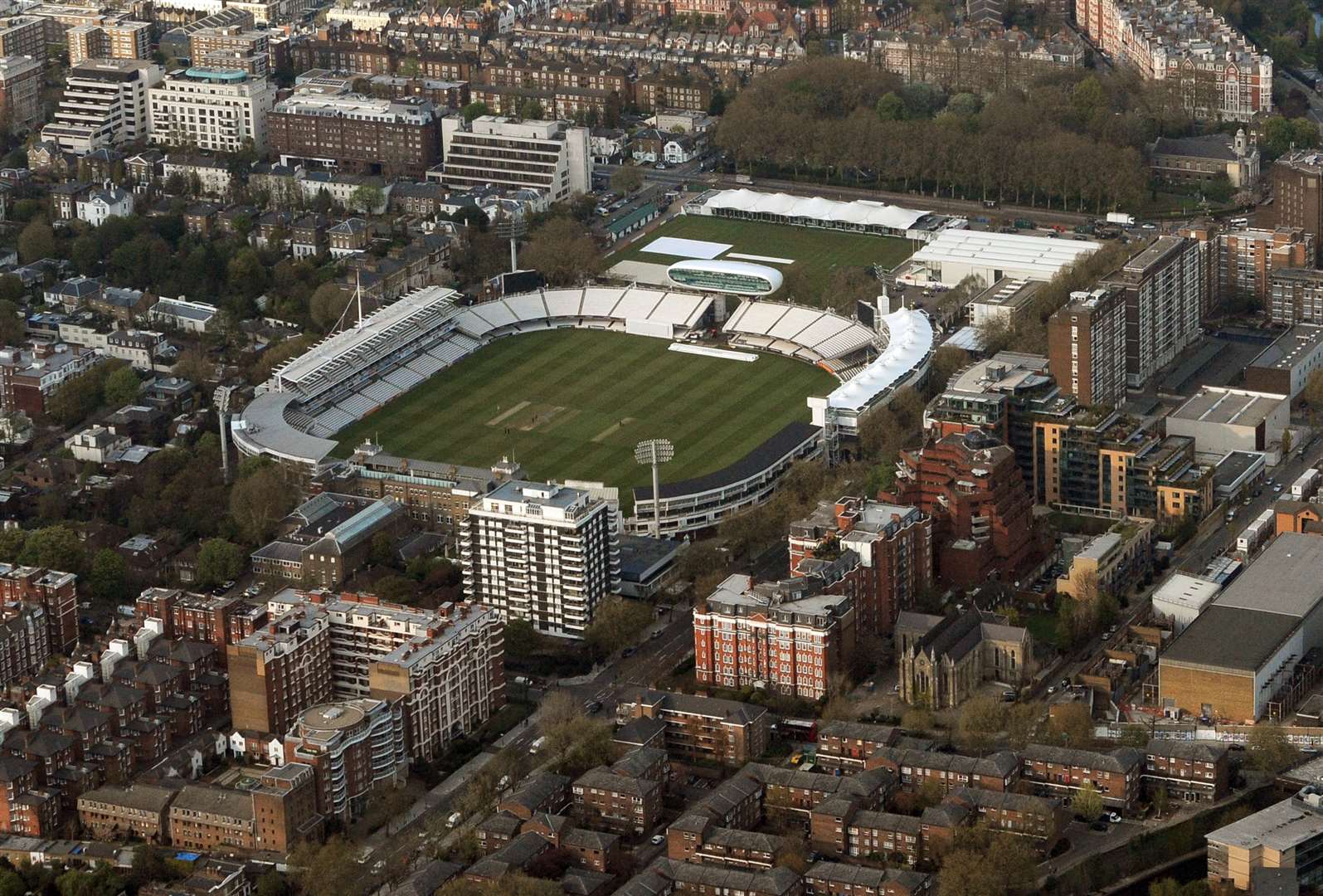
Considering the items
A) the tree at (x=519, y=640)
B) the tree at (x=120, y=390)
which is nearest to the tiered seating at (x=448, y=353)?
the tree at (x=120, y=390)

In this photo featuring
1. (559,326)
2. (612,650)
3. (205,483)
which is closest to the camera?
(612,650)

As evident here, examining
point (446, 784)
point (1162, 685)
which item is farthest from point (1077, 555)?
point (446, 784)

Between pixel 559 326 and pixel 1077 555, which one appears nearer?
pixel 1077 555

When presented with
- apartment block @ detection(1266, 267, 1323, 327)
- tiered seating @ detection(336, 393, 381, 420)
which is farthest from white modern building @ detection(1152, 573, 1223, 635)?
tiered seating @ detection(336, 393, 381, 420)

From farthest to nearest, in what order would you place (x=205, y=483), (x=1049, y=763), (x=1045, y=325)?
(x=1045, y=325)
(x=205, y=483)
(x=1049, y=763)

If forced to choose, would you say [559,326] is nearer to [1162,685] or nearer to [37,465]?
[37,465]

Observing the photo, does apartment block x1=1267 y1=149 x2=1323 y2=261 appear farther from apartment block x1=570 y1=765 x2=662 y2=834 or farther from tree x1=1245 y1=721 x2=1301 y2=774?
apartment block x1=570 y1=765 x2=662 y2=834
